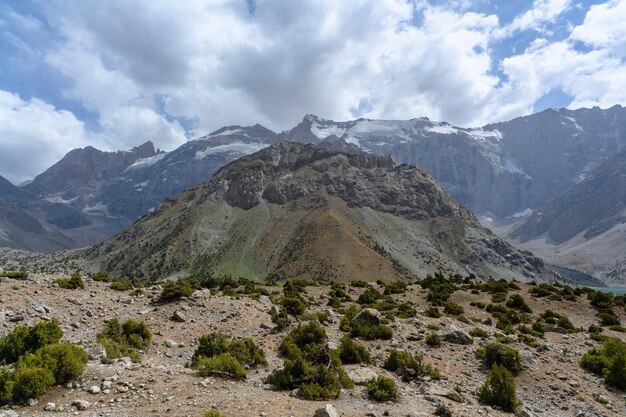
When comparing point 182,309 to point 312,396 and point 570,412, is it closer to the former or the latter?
point 312,396

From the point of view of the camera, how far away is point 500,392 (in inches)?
784

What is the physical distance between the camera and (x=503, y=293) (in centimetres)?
5159

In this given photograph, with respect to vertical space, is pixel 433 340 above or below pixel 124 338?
above

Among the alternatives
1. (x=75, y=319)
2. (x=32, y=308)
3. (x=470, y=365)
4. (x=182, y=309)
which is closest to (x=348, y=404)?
(x=470, y=365)

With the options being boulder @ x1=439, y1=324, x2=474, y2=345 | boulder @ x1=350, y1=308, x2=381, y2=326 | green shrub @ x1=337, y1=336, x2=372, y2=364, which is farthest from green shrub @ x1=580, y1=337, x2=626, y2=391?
green shrub @ x1=337, y1=336, x2=372, y2=364

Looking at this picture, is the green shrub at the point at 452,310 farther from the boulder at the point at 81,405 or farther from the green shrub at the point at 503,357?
the boulder at the point at 81,405

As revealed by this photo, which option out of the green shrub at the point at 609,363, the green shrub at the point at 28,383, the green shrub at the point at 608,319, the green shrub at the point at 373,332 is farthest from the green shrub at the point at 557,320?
the green shrub at the point at 28,383

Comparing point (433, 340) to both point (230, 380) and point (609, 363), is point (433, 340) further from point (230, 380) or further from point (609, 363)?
point (230, 380)

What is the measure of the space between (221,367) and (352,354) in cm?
821

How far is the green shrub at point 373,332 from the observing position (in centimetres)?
2930

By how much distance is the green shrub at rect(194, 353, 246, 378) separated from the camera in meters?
19.7

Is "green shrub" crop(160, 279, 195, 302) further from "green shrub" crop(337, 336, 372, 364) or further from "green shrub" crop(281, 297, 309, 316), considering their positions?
"green shrub" crop(337, 336, 372, 364)

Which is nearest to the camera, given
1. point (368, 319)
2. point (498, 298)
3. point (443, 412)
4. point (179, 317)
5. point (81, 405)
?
point (81, 405)

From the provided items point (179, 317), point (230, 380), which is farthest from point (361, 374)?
point (179, 317)
